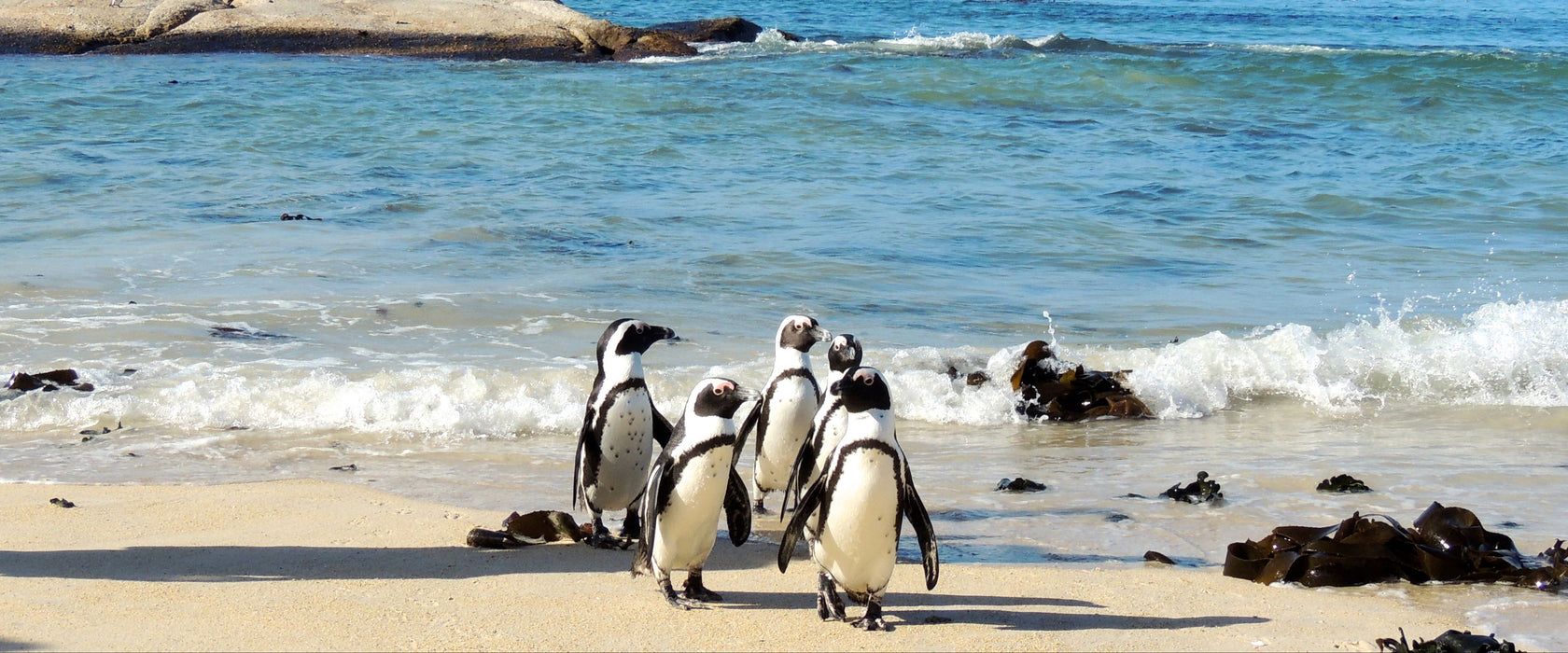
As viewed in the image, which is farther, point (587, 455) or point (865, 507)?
point (587, 455)

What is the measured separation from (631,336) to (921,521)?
1.48 m

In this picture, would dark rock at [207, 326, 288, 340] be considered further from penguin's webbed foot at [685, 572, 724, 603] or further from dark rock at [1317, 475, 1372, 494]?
dark rock at [1317, 475, 1372, 494]

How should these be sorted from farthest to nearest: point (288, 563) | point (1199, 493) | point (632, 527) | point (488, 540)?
point (1199, 493) < point (632, 527) < point (488, 540) < point (288, 563)

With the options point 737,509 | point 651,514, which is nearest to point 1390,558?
point 737,509

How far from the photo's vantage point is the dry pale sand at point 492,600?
13.2ft

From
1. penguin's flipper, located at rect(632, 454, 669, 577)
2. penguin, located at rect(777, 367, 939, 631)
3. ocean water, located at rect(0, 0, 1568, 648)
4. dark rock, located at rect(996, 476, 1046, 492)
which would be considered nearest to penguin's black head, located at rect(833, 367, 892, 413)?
penguin, located at rect(777, 367, 939, 631)

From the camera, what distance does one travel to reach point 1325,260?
1163 cm

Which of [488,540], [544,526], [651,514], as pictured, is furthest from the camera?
[544,526]

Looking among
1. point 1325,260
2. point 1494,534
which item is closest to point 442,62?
point 1325,260

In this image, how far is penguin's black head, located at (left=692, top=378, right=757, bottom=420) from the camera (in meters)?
4.33

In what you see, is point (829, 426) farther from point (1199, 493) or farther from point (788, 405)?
point (1199, 493)

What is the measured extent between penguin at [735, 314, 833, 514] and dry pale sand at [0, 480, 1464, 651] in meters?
0.54

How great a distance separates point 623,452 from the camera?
17.1 feet

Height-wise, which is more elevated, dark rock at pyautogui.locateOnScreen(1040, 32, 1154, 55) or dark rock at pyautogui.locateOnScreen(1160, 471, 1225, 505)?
dark rock at pyautogui.locateOnScreen(1040, 32, 1154, 55)
